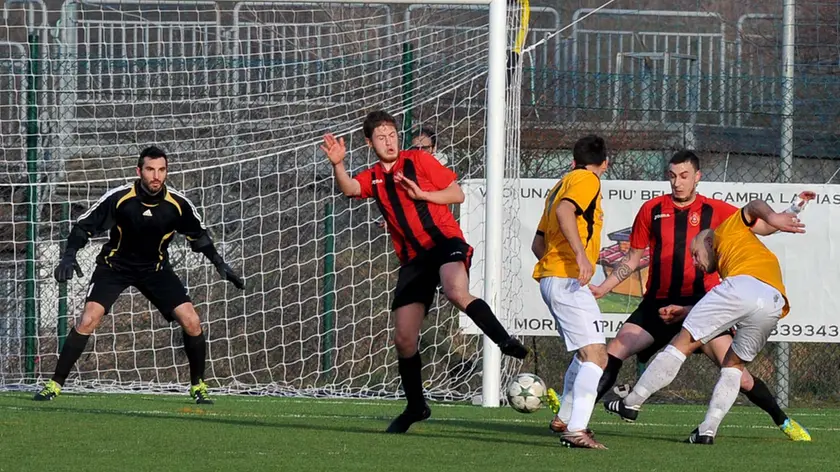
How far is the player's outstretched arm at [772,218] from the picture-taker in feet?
21.8

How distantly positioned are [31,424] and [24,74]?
15.7 feet

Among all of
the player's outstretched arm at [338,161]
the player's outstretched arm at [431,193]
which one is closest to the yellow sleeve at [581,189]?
the player's outstretched arm at [431,193]

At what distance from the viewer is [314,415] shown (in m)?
9.00

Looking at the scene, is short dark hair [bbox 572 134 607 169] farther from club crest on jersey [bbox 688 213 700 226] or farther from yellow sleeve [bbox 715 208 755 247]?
club crest on jersey [bbox 688 213 700 226]

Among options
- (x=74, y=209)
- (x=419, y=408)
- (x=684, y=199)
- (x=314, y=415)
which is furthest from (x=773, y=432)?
(x=74, y=209)

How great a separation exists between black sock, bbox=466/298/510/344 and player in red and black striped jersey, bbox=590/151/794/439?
1.19 meters

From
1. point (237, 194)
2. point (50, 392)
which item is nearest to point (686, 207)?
point (50, 392)

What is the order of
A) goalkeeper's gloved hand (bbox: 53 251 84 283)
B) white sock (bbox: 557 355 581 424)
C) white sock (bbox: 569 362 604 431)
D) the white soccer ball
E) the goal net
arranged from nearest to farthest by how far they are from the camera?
white sock (bbox: 569 362 604 431)
white sock (bbox: 557 355 581 424)
the white soccer ball
goalkeeper's gloved hand (bbox: 53 251 84 283)
the goal net

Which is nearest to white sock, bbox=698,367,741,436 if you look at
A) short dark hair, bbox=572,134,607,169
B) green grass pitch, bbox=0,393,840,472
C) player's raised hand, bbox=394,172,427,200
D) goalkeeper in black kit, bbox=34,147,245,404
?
green grass pitch, bbox=0,393,840,472

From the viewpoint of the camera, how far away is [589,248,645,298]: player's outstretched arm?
761cm

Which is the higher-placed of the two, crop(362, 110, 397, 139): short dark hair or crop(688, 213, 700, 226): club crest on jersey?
crop(362, 110, 397, 139): short dark hair

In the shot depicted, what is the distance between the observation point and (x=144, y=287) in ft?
32.1

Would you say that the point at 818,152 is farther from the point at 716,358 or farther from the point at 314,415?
the point at 314,415

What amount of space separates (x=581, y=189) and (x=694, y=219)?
151cm
